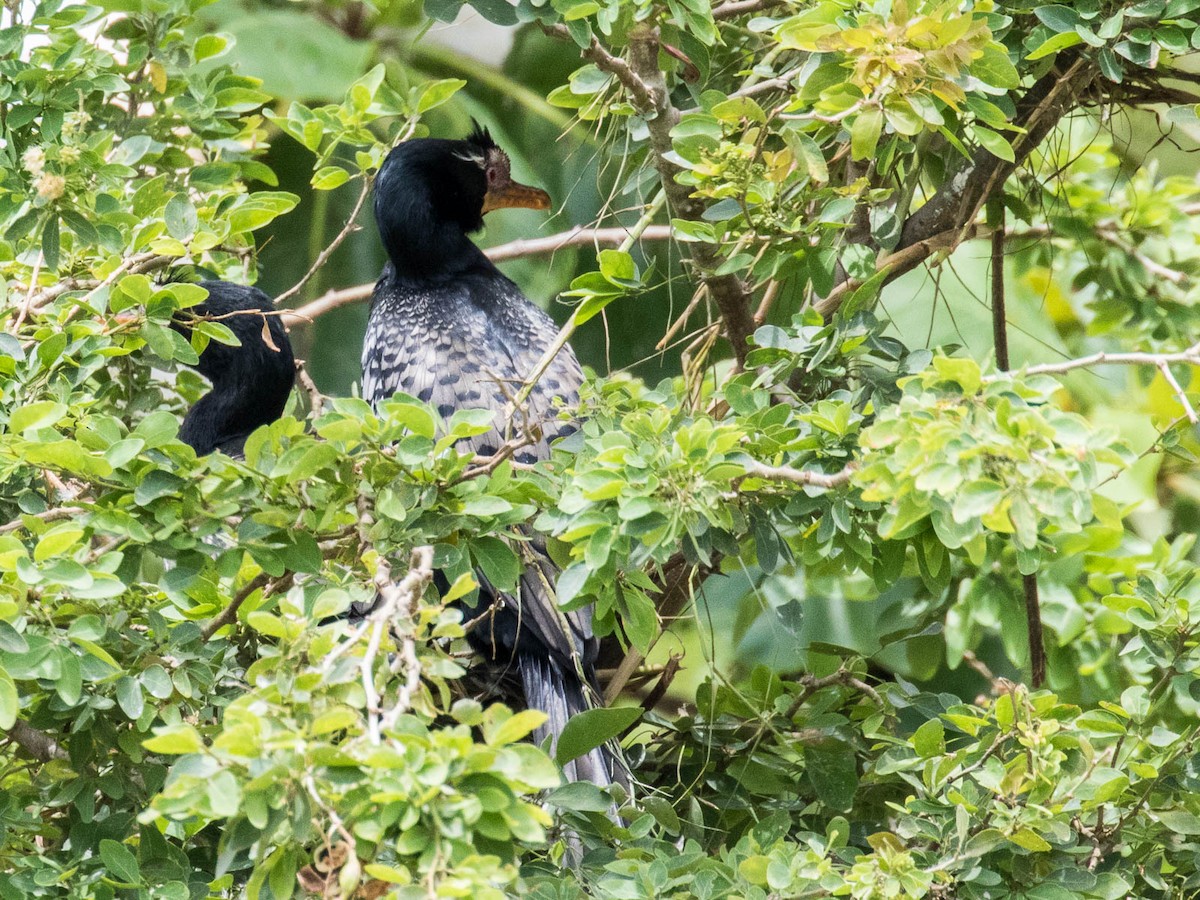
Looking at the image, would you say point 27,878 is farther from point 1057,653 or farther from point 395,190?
point 1057,653

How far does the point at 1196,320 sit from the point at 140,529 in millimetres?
2028

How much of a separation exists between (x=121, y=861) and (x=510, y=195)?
1.86 m

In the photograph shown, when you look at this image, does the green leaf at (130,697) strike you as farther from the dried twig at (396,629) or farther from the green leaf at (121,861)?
the dried twig at (396,629)

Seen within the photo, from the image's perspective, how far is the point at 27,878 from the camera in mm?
1397

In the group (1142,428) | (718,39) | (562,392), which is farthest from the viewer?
(1142,428)

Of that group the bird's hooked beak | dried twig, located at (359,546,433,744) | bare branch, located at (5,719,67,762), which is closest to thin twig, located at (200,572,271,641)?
bare branch, located at (5,719,67,762)

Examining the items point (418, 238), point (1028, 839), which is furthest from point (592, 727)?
point (418, 238)

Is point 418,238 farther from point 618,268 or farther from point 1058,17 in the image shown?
point 1058,17

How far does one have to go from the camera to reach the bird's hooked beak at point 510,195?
9.52 ft

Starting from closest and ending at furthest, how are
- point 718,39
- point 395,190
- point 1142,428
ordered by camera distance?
point 718,39
point 395,190
point 1142,428

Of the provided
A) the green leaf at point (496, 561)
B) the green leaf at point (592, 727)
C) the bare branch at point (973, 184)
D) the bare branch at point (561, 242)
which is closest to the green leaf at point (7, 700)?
the green leaf at point (496, 561)

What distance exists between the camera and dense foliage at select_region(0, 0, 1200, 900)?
109 cm

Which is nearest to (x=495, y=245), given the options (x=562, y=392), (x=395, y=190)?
(x=395, y=190)

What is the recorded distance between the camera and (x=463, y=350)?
252cm
